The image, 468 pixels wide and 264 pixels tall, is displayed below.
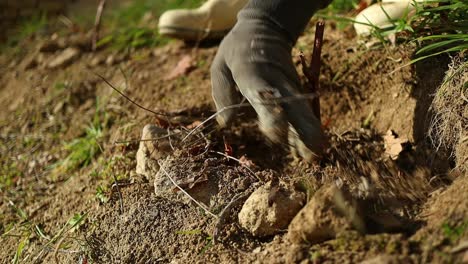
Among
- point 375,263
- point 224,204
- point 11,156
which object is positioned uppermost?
point 375,263

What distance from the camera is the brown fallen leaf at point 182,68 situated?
9.13 feet

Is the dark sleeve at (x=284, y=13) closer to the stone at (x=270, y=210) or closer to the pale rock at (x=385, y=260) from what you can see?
the stone at (x=270, y=210)

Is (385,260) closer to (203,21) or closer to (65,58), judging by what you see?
(203,21)

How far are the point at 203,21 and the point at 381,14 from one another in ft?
2.94

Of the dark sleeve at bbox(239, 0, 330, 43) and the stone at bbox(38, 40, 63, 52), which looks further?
the stone at bbox(38, 40, 63, 52)

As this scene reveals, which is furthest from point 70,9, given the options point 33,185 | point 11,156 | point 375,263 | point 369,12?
point 375,263

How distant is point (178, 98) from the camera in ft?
8.43

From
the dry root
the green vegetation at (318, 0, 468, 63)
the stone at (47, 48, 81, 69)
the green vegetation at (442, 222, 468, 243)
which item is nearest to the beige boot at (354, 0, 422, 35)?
the green vegetation at (318, 0, 468, 63)

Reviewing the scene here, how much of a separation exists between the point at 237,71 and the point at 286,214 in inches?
20.1

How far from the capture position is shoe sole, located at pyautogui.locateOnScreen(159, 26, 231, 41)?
2.90 m

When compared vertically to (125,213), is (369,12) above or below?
above

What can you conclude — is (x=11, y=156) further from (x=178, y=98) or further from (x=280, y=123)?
(x=280, y=123)

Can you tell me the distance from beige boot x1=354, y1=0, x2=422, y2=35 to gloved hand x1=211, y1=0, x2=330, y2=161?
235 millimetres

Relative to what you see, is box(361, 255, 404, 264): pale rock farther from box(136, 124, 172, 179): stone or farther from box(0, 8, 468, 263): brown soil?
box(136, 124, 172, 179): stone
